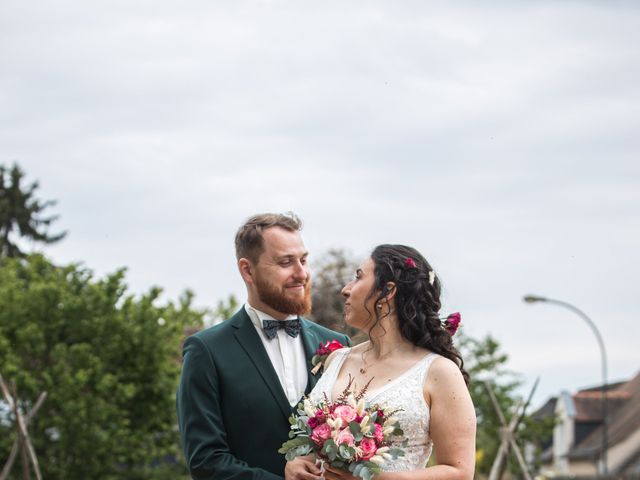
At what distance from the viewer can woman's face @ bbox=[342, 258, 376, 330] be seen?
5.86 m

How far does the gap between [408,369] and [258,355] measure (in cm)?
110

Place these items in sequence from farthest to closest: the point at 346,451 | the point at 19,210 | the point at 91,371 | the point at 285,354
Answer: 1. the point at 19,210
2. the point at 91,371
3. the point at 285,354
4. the point at 346,451

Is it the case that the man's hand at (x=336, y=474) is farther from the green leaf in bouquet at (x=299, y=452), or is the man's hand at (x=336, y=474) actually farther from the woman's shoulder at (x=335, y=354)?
the woman's shoulder at (x=335, y=354)

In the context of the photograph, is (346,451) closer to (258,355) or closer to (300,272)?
(258,355)

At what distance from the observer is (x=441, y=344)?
19.2 feet

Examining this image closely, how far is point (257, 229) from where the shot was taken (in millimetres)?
6652

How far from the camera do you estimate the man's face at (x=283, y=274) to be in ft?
21.3

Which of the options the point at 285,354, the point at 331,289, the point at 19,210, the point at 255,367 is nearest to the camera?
the point at 255,367

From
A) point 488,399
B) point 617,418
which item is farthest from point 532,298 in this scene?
point 617,418

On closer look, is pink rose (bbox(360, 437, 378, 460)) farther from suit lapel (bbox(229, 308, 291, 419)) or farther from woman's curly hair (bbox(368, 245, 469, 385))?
suit lapel (bbox(229, 308, 291, 419))

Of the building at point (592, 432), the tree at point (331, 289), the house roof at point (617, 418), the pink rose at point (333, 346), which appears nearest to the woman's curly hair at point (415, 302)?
the pink rose at point (333, 346)

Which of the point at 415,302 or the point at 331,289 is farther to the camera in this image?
the point at 331,289

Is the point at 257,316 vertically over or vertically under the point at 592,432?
over

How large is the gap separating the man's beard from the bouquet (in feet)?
3.19
